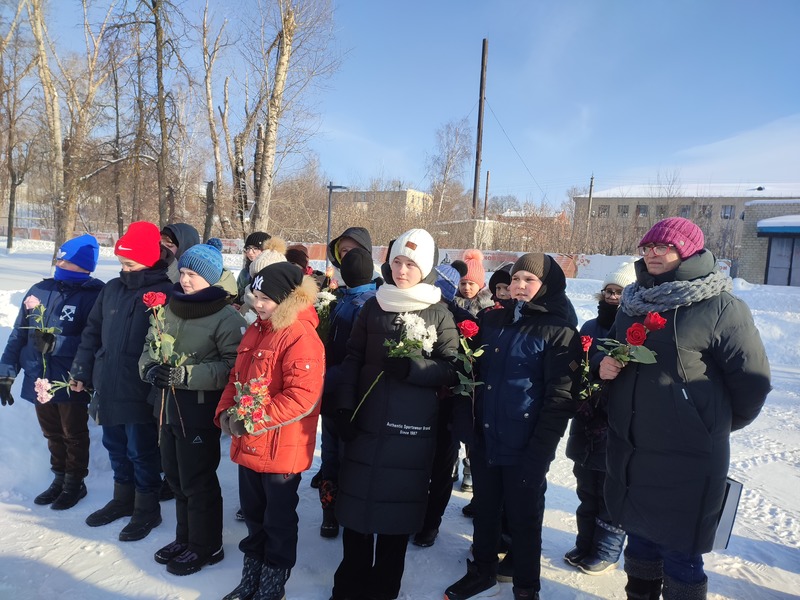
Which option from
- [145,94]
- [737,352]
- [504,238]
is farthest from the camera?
[504,238]

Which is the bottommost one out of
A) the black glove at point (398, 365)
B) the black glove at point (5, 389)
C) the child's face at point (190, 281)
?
the black glove at point (5, 389)

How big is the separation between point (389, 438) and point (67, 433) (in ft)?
8.98

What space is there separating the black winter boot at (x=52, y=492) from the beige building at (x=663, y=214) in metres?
14.7

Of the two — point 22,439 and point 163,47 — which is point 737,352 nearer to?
point 22,439

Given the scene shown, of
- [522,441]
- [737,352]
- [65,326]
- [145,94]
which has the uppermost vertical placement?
[145,94]

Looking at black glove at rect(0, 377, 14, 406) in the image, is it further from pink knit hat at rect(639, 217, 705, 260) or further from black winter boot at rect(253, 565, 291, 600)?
pink knit hat at rect(639, 217, 705, 260)

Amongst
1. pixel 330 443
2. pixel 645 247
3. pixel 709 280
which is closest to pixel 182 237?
pixel 330 443

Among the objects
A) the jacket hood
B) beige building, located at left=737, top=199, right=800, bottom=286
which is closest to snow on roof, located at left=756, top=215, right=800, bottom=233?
beige building, located at left=737, top=199, right=800, bottom=286

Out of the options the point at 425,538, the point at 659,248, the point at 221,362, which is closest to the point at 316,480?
the point at 425,538

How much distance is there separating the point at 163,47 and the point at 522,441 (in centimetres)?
1230

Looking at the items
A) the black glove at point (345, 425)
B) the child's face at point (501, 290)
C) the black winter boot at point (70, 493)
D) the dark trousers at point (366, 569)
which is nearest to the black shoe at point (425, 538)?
the dark trousers at point (366, 569)

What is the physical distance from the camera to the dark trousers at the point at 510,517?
8.54 ft

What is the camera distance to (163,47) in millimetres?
11039

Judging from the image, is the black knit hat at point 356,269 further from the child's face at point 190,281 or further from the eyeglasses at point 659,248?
the eyeglasses at point 659,248
